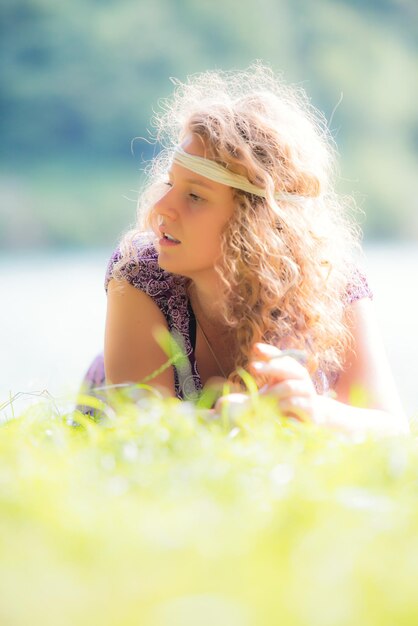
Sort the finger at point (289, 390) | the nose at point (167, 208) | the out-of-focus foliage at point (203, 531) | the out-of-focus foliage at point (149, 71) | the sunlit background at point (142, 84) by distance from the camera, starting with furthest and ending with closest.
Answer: the out-of-focus foliage at point (149, 71) < the sunlit background at point (142, 84) < the nose at point (167, 208) < the finger at point (289, 390) < the out-of-focus foliage at point (203, 531)

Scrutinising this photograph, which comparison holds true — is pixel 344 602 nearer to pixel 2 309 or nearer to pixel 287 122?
pixel 287 122

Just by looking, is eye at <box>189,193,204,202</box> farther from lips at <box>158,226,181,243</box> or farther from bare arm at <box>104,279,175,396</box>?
bare arm at <box>104,279,175,396</box>

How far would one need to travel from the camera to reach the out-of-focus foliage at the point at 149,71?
1398cm

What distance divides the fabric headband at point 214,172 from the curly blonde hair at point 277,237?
0.01m

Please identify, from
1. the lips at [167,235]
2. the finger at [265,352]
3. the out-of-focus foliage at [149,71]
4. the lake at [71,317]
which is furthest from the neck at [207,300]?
the out-of-focus foliage at [149,71]

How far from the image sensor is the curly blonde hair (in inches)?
70.9

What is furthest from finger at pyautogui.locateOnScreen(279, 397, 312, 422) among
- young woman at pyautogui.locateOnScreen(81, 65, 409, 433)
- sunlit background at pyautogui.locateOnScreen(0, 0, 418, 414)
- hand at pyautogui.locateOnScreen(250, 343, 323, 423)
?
sunlit background at pyautogui.locateOnScreen(0, 0, 418, 414)

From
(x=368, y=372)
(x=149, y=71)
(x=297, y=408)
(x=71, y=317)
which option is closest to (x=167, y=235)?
(x=368, y=372)

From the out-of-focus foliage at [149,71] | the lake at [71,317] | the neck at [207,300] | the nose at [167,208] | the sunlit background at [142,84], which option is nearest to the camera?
the nose at [167,208]

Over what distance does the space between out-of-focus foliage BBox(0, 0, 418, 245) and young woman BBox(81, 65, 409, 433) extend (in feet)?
39.1

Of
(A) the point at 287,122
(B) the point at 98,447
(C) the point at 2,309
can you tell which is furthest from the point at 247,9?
(B) the point at 98,447

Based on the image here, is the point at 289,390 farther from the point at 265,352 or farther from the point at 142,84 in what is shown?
the point at 142,84

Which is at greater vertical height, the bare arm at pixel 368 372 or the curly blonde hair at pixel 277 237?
the curly blonde hair at pixel 277 237

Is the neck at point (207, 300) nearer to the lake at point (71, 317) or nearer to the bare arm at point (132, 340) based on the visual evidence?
the bare arm at point (132, 340)
